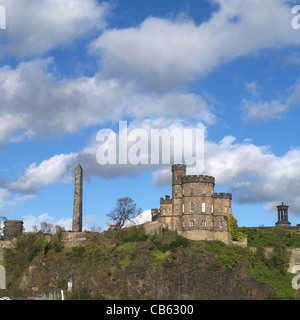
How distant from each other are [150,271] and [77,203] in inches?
876

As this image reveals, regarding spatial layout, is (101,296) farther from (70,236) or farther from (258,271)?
(258,271)

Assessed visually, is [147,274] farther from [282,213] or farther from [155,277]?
[282,213]

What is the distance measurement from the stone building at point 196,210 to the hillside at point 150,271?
2.60 meters

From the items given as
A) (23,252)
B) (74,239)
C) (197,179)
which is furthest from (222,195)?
(23,252)

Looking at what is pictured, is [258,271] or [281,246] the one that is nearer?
[258,271]

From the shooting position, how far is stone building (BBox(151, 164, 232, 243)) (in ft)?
269

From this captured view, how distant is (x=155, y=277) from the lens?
7481cm

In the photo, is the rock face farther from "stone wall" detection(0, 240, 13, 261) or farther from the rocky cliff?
"stone wall" detection(0, 240, 13, 261)

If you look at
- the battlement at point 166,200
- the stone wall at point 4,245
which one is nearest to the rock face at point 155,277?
the stone wall at point 4,245

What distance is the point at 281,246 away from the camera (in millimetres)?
84562
